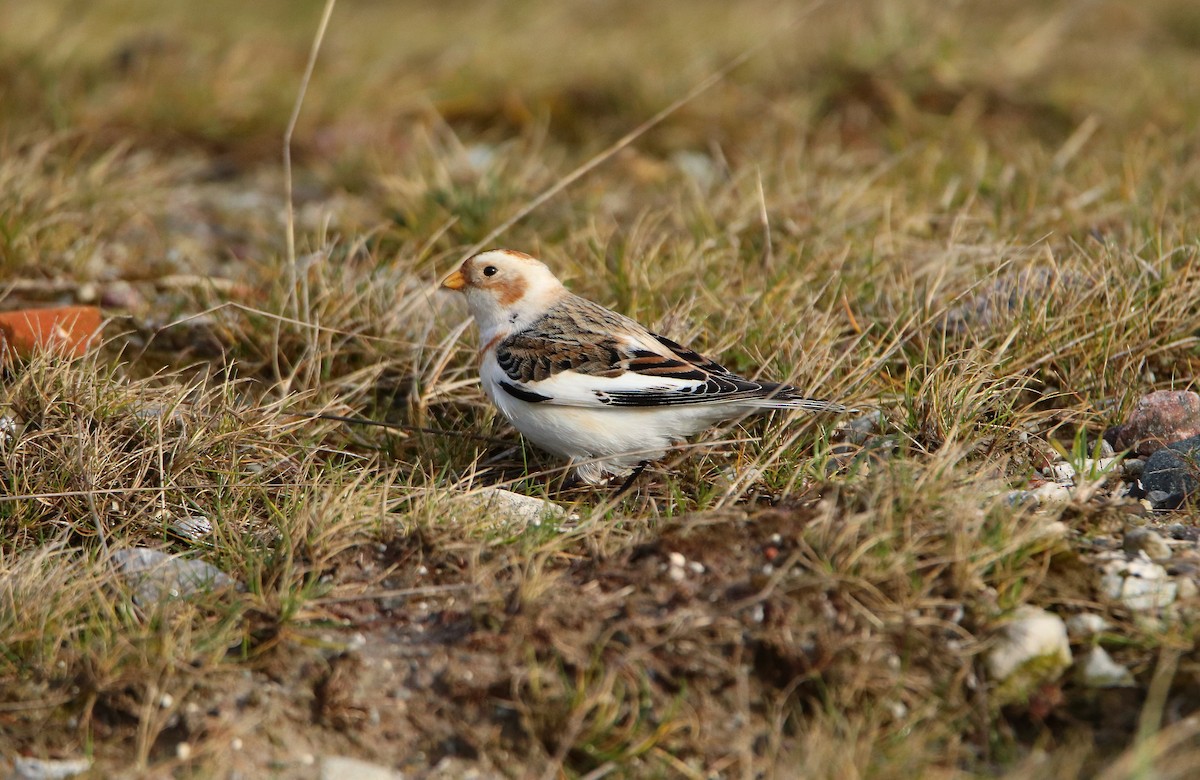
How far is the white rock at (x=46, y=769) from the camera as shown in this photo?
7.87ft

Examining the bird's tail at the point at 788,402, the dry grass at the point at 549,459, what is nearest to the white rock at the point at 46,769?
the dry grass at the point at 549,459

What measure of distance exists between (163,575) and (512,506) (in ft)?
2.89

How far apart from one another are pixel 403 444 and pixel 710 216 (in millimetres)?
1699

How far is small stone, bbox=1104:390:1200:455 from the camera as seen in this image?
11.4 feet

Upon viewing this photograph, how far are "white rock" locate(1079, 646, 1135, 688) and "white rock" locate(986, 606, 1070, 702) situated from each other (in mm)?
45

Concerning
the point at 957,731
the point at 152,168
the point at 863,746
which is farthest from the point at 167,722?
the point at 152,168

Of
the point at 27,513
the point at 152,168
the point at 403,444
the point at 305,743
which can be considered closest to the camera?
the point at 305,743

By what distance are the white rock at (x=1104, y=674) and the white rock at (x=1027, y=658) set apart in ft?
0.15

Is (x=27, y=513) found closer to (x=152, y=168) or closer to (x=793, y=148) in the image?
(x=152, y=168)

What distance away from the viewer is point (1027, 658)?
2.55 meters

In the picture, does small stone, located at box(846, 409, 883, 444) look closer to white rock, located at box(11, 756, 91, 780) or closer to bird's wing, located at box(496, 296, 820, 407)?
bird's wing, located at box(496, 296, 820, 407)

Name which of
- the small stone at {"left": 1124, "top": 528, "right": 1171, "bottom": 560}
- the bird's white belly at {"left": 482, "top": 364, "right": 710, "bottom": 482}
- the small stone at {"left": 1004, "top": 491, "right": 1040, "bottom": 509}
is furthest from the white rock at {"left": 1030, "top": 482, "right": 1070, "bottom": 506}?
the bird's white belly at {"left": 482, "top": 364, "right": 710, "bottom": 482}

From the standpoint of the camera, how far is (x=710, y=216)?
16.0ft

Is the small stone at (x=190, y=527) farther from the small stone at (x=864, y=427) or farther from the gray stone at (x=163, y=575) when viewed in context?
the small stone at (x=864, y=427)
